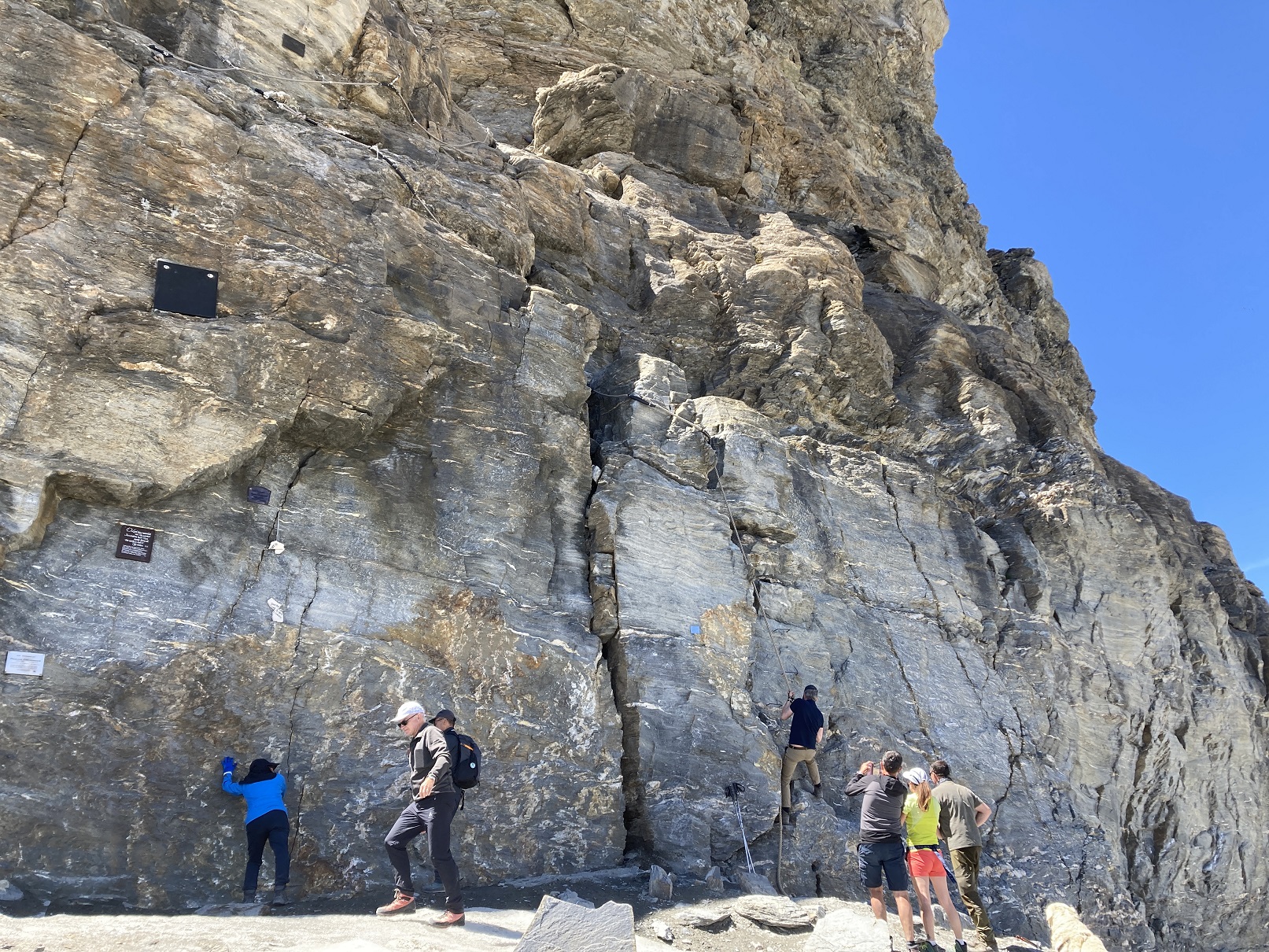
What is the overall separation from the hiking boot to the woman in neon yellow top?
471cm

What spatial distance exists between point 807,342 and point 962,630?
6.23m

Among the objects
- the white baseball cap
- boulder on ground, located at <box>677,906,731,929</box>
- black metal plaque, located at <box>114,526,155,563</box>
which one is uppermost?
black metal plaque, located at <box>114,526,155,563</box>

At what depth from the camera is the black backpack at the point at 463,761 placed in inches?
298

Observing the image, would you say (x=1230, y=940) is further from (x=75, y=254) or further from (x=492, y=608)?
(x=75, y=254)

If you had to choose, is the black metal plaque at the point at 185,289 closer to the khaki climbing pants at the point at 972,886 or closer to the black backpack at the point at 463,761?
the black backpack at the point at 463,761

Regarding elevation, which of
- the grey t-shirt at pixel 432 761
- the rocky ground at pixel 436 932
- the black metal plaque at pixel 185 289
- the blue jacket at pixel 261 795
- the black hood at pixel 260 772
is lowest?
the rocky ground at pixel 436 932

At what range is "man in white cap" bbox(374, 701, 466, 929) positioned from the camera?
743cm

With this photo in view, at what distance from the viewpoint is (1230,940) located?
15.5m

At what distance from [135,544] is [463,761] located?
4271 mm

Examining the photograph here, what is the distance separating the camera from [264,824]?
812cm

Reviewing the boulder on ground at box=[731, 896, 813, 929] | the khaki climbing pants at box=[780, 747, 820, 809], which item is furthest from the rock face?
the boulder on ground at box=[731, 896, 813, 929]

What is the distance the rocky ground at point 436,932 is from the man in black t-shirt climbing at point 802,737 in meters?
1.62

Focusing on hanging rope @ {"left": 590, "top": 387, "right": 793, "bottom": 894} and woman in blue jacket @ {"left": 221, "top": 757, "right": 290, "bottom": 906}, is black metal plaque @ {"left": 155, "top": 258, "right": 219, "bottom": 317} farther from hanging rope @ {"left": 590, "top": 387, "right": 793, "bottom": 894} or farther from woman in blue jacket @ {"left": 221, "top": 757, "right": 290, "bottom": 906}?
hanging rope @ {"left": 590, "top": 387, "right": 793, "bottom": 894}

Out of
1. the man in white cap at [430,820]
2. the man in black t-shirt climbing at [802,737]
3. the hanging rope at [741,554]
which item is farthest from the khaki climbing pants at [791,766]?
the man in white cap at [430,820]
